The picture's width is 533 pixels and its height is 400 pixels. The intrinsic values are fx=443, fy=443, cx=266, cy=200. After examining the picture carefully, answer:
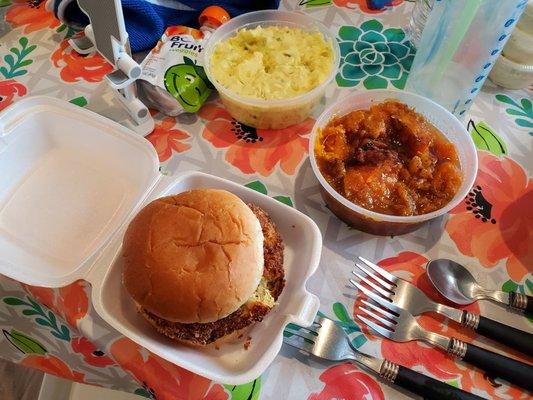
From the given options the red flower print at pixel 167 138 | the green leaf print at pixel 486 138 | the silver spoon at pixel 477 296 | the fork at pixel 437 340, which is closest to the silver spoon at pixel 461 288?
the silver spoon at pixel 477 296

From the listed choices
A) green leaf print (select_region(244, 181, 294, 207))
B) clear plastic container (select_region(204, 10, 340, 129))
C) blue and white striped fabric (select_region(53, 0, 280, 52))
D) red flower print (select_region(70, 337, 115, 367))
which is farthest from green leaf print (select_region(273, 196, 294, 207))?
blue and white striped fabric (select_region(53, 0, 280, 52))

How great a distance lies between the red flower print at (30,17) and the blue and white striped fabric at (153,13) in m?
0.16

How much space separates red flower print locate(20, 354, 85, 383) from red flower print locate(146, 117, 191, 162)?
649 millimetres

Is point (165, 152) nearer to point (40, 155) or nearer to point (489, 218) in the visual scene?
point (40, 155)

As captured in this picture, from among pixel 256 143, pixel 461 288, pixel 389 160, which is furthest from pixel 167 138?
pixel 461 288

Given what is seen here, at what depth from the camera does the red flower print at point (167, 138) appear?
1.28 m

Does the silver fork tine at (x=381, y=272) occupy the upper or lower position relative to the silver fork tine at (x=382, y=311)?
upper

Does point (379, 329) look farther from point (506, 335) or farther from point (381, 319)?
point (506, 335)

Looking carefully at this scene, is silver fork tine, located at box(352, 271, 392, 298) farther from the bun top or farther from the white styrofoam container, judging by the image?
the bun top

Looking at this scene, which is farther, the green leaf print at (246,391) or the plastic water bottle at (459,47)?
the plastic water bottle at (459,47)

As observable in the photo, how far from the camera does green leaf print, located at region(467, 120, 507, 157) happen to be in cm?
128

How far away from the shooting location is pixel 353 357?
90 cm

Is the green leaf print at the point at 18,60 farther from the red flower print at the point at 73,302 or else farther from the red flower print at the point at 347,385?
the red flower print at the point at 347,385

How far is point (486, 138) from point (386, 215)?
1.72 ft
